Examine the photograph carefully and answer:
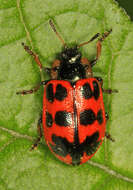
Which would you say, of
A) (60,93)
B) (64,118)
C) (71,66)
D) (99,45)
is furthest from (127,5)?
(64,118)

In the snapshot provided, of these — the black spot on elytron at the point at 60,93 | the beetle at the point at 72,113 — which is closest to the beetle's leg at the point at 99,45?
the beetle at the point at 72,113

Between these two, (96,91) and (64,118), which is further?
(96,91)

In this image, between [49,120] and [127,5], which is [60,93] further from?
[127,5]

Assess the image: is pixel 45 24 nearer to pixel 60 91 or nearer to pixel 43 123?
pixel 60 91

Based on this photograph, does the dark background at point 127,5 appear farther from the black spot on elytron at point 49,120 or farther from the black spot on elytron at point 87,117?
the black spot on elytron at point 49,120

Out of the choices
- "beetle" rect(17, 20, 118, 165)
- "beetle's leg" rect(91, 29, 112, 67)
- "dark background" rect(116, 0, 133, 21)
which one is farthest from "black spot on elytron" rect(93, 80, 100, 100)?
"dark background" rect(116, 0, 133, 21)

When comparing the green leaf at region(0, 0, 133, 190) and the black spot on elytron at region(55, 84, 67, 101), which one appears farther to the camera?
the green leaf at region(0, 0, 133, 190)

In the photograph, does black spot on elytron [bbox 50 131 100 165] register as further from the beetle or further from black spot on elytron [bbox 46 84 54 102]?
black spot on elytron [bbox 46 84 54 102]
